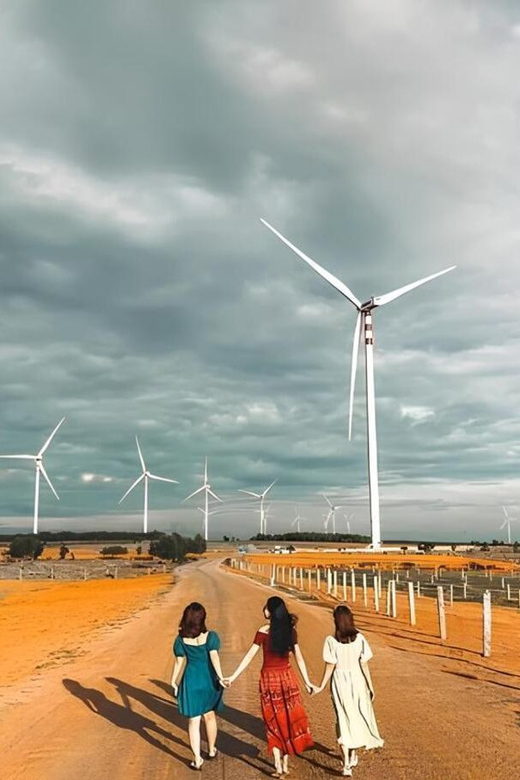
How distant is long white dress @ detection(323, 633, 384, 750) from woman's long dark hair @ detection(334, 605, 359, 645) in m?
0.06

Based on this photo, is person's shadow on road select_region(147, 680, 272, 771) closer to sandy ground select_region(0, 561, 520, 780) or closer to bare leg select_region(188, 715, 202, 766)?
sandy ground select_region(0, 561, 520, 780)

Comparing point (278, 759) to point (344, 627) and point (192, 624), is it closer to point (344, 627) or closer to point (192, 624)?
point (344, 627)

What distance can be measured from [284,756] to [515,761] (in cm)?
314

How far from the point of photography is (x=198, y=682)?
9.91m

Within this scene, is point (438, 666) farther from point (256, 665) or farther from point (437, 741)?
point (437, 741)

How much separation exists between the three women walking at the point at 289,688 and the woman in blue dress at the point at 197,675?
1cm

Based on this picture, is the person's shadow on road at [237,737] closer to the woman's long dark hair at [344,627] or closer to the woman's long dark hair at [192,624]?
the woman's long dark hair at [192,624]

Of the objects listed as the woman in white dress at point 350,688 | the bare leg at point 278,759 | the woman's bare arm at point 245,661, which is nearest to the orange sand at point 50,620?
the woman's bare arm at point 245,661

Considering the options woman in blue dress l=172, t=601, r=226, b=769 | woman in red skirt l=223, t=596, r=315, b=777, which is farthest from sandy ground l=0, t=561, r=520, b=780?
woman in blue dress l=172, t=601, r=226, b=769

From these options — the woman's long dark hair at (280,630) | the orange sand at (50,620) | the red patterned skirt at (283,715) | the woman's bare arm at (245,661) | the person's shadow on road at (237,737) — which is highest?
the woman's long dark hair at (280,630)

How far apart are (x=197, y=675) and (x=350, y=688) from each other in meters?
1.96

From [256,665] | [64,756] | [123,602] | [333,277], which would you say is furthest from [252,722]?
[333,277]

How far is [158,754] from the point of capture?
10.8 m

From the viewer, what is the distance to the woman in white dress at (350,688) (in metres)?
9.48
